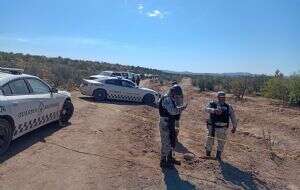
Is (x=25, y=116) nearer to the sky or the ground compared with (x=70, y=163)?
nearer to the sky

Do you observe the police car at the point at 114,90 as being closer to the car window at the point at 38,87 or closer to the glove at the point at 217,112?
the car window at the point at 38,87

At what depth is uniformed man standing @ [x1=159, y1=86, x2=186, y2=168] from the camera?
32.8 ft

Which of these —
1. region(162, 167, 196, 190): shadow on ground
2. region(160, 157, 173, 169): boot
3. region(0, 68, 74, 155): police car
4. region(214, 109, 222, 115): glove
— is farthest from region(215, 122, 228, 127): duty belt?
region(0, 68, 74, 155): police car

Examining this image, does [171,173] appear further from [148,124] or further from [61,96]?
[148,124]

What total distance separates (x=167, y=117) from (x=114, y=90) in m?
15.1

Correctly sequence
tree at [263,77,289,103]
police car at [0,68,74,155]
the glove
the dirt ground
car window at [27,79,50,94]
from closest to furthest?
1. the dirt ground
2. police car at [0,68,74,155]
3. the glove
4. car window at [27,79,50,94]
5. tree at [263,77,289,103]

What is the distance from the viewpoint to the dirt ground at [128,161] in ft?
28.8

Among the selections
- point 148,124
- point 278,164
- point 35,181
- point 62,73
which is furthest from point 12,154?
point 62,73

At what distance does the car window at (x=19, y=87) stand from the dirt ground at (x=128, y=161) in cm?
128

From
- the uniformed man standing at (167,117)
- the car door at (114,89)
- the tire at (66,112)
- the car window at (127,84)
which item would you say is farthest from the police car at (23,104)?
the car window at (127,84)

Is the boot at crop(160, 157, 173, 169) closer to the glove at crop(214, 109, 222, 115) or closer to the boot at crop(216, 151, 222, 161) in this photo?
the boot at crop(216, 151, 222, 161)

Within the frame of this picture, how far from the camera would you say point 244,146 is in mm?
14672

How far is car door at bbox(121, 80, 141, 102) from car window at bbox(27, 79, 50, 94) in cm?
1256

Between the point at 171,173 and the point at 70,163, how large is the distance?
2199 millimetres
